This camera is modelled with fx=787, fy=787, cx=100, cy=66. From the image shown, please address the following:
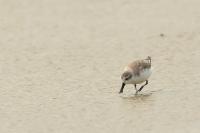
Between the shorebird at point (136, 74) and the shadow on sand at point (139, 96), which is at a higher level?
the shorebird at point (136, 74)

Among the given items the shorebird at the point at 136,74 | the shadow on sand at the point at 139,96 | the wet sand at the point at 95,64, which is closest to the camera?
the wet sand at the point at 95,64

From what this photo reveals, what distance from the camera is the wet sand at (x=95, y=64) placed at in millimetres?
10609

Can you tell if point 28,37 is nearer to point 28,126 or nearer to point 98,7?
point 98,7

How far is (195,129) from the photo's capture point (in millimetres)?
9758

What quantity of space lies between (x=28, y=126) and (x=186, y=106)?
2.25 meters

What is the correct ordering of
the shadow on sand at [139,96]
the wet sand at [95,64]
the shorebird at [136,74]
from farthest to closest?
1. the shorebird at [136,74]
2. the shadow on sand at [139,96]
3. the wet sand at [95,64]

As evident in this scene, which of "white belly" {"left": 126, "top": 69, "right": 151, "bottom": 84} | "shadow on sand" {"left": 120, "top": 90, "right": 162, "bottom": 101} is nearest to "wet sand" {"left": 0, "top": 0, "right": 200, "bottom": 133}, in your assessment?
"shadow on sand" {"left": 120, "top": 90, "right": 162, "bottom": 101}

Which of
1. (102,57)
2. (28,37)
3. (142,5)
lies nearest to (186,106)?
(102,57)

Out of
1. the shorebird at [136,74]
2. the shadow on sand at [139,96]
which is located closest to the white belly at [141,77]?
the shorebird at [136,74]

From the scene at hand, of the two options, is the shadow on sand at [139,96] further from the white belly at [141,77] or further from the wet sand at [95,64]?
the white belly at [141,77]

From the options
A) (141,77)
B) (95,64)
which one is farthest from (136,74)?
(95,64)

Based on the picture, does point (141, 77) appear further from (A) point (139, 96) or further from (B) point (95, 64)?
(B) point (95, 64)

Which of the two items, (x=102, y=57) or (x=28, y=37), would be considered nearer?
(x=102, y=57)

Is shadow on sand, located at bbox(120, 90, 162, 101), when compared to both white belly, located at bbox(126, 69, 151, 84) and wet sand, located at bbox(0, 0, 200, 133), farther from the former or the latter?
white belly, located at bbox(126, 69, 151, 84)
